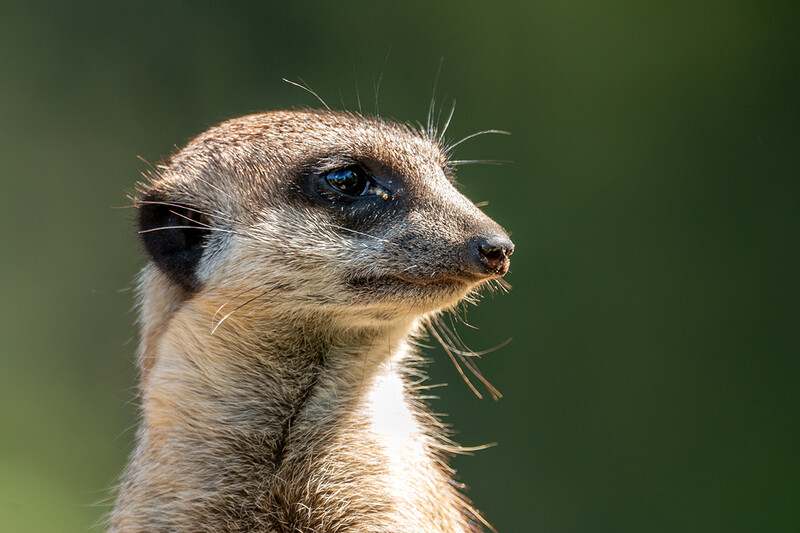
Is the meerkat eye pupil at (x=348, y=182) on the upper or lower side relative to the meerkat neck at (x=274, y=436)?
upper

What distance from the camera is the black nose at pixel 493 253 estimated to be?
162cm

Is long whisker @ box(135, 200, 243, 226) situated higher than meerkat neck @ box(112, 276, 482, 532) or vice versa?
long whisker @ box(135, 200, 243, 226)

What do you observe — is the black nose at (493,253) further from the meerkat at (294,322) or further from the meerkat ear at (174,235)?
the meerkat ear at (174,235)

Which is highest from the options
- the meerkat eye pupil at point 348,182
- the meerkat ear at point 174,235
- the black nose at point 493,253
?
the meerkat eye pupil at point 348,182

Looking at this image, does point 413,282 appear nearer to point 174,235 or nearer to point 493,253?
point 493,253

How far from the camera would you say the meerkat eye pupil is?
179cm

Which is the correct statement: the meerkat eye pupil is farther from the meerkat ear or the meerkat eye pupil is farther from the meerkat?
the meerkat ear

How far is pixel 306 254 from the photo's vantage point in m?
1.73

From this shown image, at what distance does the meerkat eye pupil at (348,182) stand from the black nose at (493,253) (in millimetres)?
310

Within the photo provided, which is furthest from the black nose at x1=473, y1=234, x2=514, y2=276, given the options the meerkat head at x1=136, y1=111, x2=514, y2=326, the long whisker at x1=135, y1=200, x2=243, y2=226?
the long whisker at x1=135, y1=200, x2=243, y2=226

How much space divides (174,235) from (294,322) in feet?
1.11

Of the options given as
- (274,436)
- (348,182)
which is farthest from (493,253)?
(274,436)

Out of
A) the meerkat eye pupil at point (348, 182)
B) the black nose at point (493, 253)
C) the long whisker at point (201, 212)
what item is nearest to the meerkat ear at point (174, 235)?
the long whisker at point (201, 212)

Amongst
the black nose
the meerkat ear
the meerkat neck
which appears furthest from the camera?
the meerkat ear
